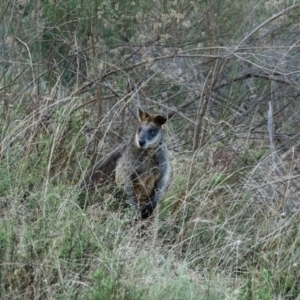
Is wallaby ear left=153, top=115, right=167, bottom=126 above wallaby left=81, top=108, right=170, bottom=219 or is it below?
above

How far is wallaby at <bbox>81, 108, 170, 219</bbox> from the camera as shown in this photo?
23.6ft

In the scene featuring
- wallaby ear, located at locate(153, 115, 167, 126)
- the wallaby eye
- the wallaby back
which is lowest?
the wallaby back

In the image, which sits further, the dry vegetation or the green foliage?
the dry vegetation

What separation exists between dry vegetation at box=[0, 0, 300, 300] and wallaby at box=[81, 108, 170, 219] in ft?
0.41

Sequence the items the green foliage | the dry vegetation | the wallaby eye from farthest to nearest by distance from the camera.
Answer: the wallaby eye < the dry vegetation < the green foliage

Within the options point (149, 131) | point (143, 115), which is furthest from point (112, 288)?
point (143, 115)

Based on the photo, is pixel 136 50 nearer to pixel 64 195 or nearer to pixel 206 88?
pixel 206 88

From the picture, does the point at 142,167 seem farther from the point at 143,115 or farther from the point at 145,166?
the point at 143,115

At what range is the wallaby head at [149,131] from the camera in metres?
7.22

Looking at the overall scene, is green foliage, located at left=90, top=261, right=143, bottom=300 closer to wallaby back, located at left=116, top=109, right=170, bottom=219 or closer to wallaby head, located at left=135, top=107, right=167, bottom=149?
wallaby back, located at left=116, top=109, right=170, bottom=219

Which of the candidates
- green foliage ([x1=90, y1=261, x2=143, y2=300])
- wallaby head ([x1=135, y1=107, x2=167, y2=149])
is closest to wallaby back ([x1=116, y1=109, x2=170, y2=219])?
wallaby head ([x1=135, y1=107, x2=167, y2=149])

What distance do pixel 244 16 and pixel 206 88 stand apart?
7.74 feet

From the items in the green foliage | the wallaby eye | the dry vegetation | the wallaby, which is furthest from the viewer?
the wallaby eye

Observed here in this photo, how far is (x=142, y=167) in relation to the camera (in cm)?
742
